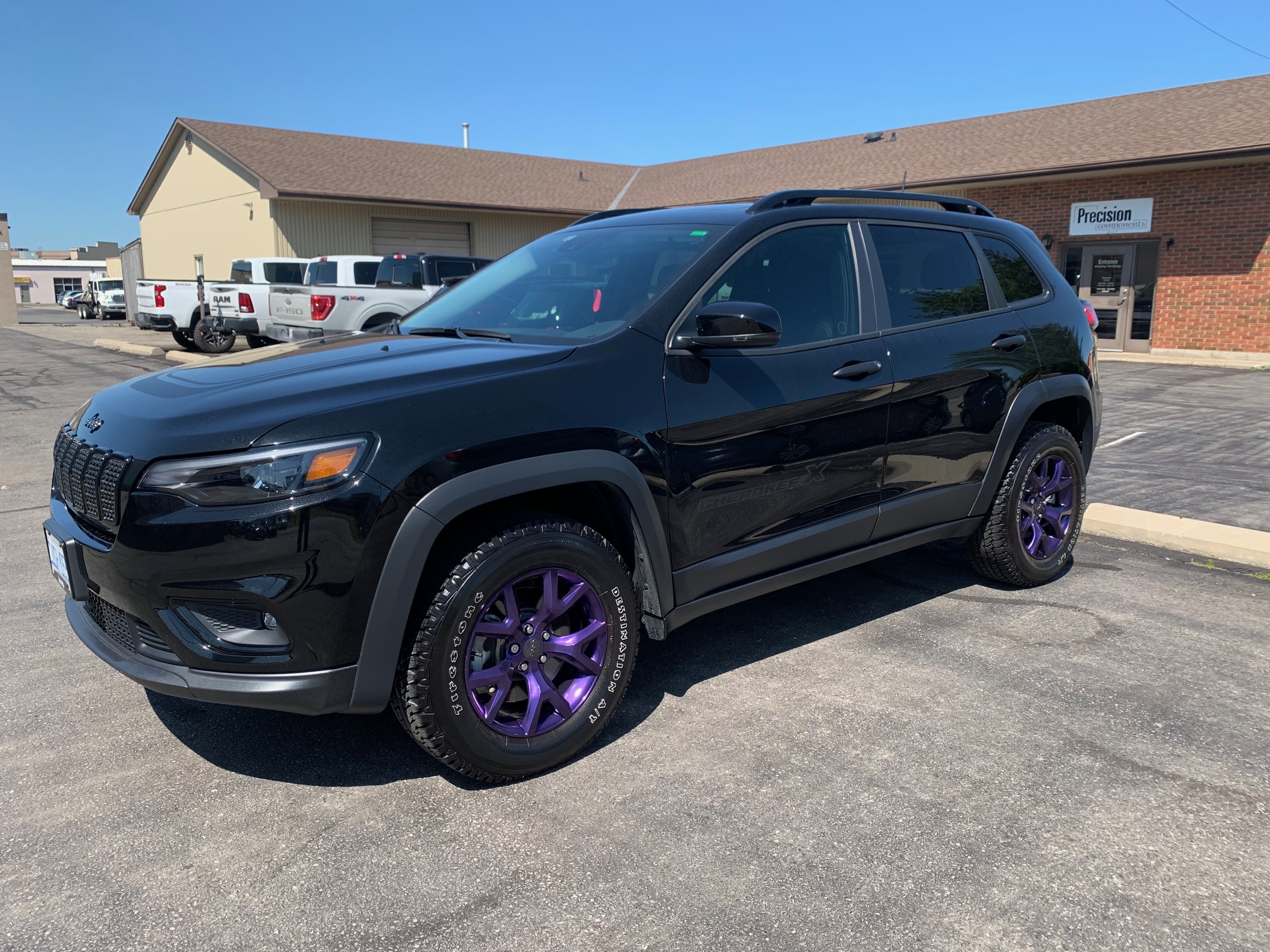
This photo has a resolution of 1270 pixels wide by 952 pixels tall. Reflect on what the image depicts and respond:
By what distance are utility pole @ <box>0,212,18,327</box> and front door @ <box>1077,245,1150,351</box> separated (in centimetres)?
4329

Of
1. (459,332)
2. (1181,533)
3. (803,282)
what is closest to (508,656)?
(459,332)

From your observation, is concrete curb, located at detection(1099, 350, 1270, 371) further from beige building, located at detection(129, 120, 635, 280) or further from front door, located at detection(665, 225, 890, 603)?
front door, located at detection(665, 225, 890, 603)

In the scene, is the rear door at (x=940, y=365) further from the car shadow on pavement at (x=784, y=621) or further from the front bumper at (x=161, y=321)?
the front bumper at (x=161, y=321)

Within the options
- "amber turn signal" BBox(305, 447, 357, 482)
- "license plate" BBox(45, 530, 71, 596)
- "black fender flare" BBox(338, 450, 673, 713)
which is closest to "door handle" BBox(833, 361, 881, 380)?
"black fender flare" BBox(338, 450, 673, 713)

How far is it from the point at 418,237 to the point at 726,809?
26.7 m

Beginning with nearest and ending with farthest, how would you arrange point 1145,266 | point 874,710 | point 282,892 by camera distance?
point 282,892 < point 874,710 < point 1145,266

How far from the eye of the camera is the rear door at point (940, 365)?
412 cm

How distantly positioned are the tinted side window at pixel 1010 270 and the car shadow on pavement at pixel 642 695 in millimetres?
1529

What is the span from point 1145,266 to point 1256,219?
→ 6.76 ft

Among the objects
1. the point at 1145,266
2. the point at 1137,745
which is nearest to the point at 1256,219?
the point at 1145,266

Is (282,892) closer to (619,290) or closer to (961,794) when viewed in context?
(961,794)

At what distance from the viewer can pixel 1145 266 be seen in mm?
19250

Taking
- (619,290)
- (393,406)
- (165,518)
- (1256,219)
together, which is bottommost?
(165,518)

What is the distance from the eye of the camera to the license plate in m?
3.08
